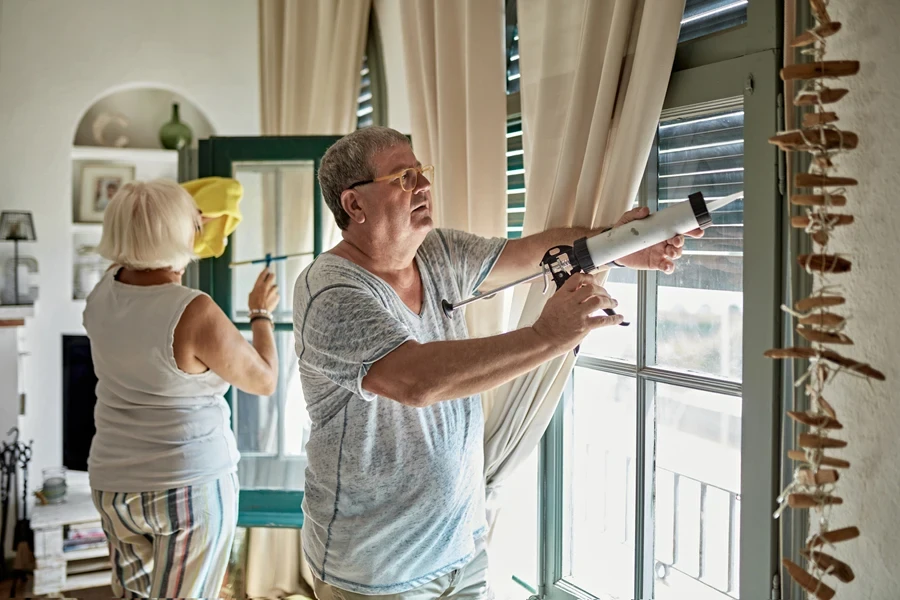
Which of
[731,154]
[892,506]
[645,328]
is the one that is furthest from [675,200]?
[892,506]

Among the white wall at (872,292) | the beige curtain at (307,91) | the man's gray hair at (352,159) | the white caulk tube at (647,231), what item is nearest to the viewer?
the white wall at (872,292)

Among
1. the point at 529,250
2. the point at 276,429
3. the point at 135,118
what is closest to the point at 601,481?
the point at 529,250

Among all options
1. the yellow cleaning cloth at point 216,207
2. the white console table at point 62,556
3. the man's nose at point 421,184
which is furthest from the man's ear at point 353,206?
the white console table at point 62,556

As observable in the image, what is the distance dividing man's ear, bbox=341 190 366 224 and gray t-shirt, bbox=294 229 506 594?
0.10 meters

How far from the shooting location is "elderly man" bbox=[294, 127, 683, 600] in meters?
1.51

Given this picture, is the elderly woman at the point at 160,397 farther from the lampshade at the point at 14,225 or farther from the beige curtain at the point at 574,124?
the lampshade at the point at 14,225

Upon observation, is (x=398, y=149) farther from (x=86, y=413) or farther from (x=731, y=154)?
(x=86, y=413)

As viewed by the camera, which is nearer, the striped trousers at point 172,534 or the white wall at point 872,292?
the white wall at point 872,292

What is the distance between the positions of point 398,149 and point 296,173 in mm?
1144

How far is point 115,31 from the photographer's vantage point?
414 cm

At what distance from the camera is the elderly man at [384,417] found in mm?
1514

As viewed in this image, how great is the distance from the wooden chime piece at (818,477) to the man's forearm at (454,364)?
468 millimetres

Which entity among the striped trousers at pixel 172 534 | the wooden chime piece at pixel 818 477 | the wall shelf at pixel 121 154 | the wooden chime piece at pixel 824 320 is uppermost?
the wall shelf at pixel 121 154

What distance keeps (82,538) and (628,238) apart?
3.35 m
